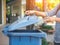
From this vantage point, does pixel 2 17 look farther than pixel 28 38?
Yes

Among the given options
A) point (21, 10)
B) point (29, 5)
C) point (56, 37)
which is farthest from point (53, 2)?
point (56, 37)

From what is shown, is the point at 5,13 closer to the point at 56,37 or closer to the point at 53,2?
the point at 53,2

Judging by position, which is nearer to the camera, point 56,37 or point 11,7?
point 56,37

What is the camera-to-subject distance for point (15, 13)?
3069 centimetres

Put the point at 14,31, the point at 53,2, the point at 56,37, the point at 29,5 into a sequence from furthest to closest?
the point at 53,2 < the point at 29,5 < the point at 56,37 < the point at 14,31

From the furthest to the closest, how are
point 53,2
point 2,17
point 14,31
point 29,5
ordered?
1. point 2,17
2. point 53,2
3. point 29,5
4. point 14,31

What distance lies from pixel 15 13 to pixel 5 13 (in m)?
2.38

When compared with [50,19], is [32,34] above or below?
below

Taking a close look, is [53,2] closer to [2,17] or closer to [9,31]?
[2,17]

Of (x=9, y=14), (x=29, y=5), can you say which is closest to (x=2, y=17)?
(x=9, y=14)

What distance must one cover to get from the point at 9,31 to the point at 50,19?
82cm

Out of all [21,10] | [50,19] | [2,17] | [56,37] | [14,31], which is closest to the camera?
[50,19]

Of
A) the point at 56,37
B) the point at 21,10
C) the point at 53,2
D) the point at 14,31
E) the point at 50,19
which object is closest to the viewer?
the point at 50,19

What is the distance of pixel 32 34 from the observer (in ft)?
14.4
